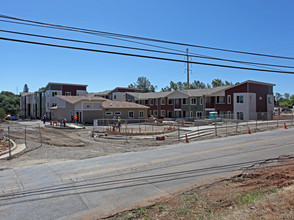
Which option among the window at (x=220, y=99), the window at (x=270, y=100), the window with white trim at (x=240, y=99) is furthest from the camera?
the window at (x=270, y=100)

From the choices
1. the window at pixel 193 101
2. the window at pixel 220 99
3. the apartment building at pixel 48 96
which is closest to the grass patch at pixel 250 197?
the window at pixel 220 99

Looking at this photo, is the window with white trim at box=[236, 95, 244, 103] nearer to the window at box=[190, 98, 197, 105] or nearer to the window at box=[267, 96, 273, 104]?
the window at box=[267, 96, 273, 104]

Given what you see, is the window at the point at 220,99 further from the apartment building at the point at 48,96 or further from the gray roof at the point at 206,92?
the apartment building at the point at 48,96

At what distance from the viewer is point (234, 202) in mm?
6594

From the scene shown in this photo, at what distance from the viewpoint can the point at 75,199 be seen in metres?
7.23

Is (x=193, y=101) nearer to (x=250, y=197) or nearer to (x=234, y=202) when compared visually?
(x=250, y=197)

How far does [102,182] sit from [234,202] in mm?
4660

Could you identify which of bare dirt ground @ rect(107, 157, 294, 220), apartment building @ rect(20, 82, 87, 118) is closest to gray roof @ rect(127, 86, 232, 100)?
apartment building @ rect(20, 82, 87, 118)

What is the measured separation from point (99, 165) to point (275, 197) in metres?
7.94

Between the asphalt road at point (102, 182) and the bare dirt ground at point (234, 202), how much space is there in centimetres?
62

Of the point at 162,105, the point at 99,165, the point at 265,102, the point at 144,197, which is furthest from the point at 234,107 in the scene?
the point at 144,197

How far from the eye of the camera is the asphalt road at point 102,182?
661 centimetres

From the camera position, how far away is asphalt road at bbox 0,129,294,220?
6.61 m

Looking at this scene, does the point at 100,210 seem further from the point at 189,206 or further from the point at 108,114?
the point at 108,114
